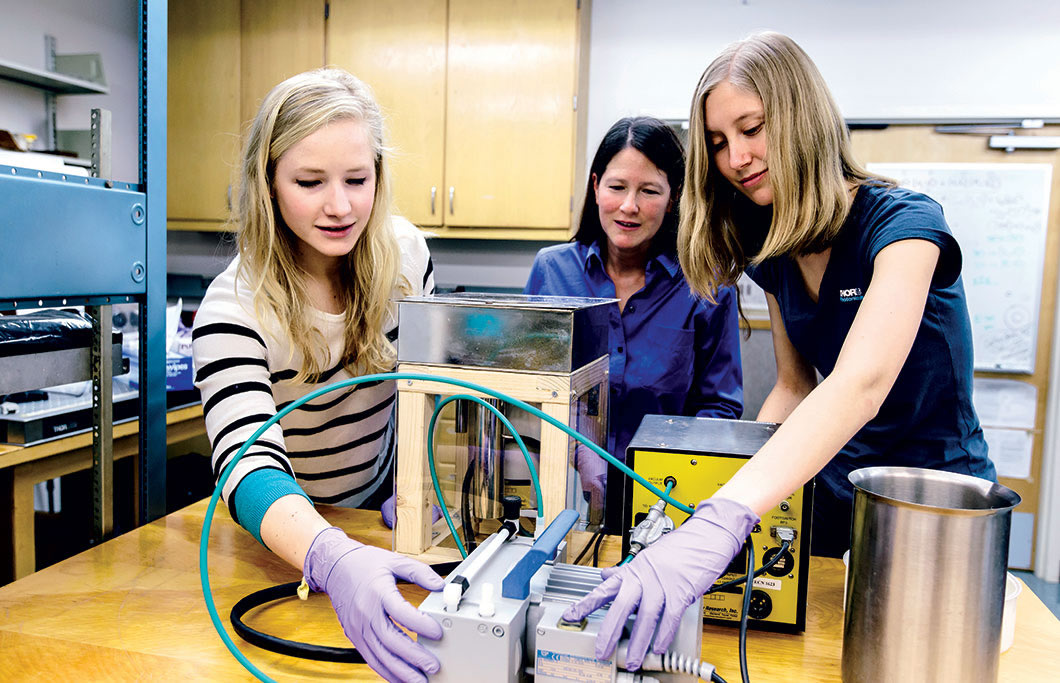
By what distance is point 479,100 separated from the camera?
10.1 ft

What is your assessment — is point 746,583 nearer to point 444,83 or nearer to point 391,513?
point 391,513

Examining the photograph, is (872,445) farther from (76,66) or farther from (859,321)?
(76,66)

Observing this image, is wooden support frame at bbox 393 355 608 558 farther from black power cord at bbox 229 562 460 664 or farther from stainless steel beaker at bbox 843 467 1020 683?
stainless steel beaker at bbox 843 467 1020 683

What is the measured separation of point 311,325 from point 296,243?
6.2 inches

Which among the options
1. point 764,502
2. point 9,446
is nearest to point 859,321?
point 764,502

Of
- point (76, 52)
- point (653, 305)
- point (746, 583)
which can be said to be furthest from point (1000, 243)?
point (76, 52)

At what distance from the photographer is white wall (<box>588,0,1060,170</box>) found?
2.86 metres

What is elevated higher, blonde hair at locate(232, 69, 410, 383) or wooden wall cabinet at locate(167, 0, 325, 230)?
wooden wall cabinet at locate(167, 0, 325, 230)

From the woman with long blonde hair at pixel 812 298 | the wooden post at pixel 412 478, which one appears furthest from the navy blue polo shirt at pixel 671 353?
the wooden post at pixel 412 478

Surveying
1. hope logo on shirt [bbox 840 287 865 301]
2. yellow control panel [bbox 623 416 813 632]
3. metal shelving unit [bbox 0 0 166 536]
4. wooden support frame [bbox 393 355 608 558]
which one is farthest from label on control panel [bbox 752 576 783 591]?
metal shelving unit [bbox 0 0 166 536]

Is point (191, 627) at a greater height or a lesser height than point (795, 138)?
lesser

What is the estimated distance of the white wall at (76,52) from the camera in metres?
2.89

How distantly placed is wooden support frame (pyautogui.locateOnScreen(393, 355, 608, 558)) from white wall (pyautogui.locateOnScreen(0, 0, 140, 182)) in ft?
6.73

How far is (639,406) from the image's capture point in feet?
5.15
